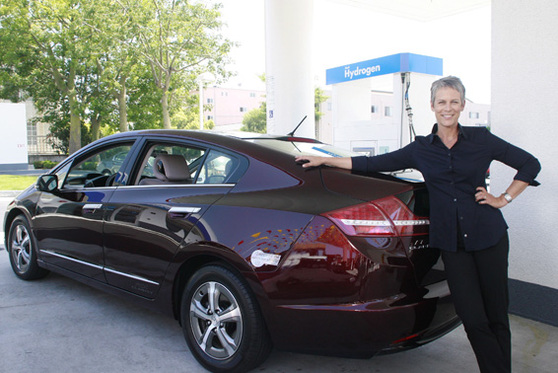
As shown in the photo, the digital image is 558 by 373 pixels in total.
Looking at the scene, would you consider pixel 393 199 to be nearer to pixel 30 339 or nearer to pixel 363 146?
pixel 30 339

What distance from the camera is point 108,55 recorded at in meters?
28.8

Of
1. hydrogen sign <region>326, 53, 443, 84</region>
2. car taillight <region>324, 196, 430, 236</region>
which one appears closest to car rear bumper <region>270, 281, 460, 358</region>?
car taillight <region>324, 196, 430, 236</region>

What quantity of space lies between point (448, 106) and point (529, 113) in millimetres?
1807

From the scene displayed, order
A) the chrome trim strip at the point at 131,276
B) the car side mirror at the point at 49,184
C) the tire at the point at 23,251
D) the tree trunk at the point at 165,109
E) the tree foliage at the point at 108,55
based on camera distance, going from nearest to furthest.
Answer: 1. the chrome trim strip at the point at 131,276
2. the car side mirror at the point at 49,184
3. the tire at the point at 23,251
4. the tree foliage at the point at 108,55
5. the tree trunk at the point at 165,109

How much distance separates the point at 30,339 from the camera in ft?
12.1

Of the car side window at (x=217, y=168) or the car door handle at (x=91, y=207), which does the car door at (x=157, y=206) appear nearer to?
the car side window at (x=217, y=168)

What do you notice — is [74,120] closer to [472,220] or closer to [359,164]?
[359,164]

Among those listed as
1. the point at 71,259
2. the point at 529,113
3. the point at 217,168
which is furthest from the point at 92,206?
the point at 529,113

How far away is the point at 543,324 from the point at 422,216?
209 cm

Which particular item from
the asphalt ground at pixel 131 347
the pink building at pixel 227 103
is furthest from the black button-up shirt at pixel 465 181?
the pink building at pixel 227 103

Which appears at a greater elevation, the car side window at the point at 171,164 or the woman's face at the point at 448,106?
the woman's face at the point at 448,106

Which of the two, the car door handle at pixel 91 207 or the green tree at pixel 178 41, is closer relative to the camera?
the car door handle at pixel 91 207

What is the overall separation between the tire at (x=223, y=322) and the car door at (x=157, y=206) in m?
0.31

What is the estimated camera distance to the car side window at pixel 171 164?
3.48 metres
